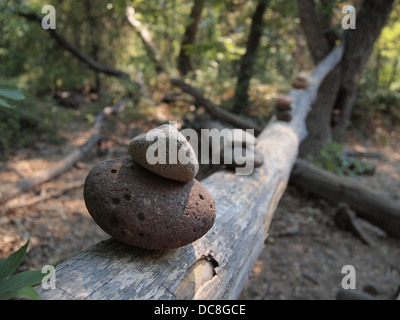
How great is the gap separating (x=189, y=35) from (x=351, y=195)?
5560 millimetres

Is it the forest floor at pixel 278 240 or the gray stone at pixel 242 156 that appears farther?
the forest floor at pixel 278 240

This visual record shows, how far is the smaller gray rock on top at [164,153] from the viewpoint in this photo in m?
1.36

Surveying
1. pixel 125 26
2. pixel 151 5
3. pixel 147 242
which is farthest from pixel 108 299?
pixel 125 26

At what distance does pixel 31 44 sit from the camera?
677cm

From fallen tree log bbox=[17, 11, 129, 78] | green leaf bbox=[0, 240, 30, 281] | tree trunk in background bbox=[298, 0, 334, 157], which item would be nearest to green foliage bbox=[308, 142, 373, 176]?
tree trunk in background bbox=[298, 0, 334, 157]

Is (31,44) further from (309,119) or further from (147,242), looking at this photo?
(147,242)

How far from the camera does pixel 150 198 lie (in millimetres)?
1377

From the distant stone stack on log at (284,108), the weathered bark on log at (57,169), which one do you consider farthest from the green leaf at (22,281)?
the distant stone stack on log at (284,108)

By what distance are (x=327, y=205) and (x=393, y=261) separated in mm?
1170

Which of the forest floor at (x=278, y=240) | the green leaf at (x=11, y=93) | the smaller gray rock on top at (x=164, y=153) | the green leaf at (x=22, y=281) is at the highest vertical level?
the green leaf at (x=11, y=93)

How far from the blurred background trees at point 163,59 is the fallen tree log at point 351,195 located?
1.78 m

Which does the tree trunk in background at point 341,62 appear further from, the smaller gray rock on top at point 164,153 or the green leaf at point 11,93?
the green leaf at point 11,93

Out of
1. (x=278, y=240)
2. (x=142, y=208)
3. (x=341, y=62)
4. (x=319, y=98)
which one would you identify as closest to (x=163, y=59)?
(x=319, y=98)

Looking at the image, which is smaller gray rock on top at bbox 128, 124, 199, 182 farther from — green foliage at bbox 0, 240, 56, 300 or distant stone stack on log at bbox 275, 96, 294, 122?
distant stone stack on log at bbox 275, 96, 294, 122
